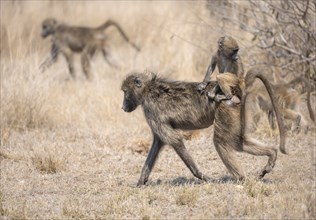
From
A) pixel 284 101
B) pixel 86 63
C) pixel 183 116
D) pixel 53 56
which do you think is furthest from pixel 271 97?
pixel 53 56

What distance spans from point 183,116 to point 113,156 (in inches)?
78.2

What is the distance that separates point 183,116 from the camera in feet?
21.8

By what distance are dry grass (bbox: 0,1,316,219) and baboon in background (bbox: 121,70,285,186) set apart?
0.26m

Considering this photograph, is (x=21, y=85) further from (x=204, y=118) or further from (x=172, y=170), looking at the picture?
(x=204, y=118)

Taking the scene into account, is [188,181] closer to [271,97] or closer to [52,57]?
[271,97]

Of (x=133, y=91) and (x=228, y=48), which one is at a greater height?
(x=228, y=48)

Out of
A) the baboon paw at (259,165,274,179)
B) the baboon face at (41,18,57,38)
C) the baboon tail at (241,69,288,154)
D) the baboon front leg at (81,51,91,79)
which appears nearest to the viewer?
the baboon tail at (241,69,288,154)

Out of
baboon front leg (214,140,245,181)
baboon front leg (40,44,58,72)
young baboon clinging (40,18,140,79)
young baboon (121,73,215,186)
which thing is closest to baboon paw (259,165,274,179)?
baboon front leg (214,140,245,181)

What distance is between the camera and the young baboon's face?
6984 millimetres

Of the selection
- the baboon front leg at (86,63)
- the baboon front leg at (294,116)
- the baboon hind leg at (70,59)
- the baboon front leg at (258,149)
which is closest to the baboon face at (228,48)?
the baboon front leg at (258,149)

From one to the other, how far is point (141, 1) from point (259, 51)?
8.72 meters

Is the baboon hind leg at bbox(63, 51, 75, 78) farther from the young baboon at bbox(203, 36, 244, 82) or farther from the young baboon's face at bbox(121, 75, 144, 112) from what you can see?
the young baboon's face at bbox(121, 75, 144, 112)

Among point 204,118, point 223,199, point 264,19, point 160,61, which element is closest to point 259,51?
point 264,19

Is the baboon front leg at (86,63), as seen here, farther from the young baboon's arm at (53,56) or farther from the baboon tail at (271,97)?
the baboon tail at (271,97)
